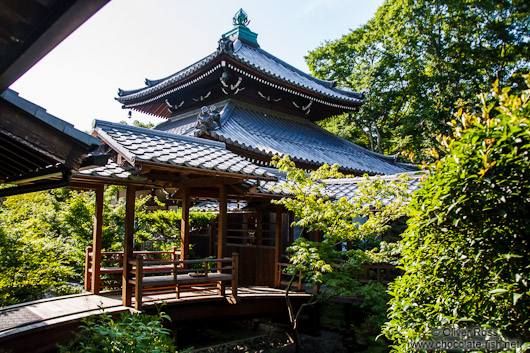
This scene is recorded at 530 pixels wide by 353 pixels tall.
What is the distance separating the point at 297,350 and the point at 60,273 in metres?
4.81

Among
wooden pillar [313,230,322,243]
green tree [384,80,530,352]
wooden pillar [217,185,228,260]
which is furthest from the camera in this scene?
wooden pillar [313,230,322,243]

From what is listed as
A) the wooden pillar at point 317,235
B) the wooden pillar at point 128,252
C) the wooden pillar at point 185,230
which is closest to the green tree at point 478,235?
the wooden pillar at point 128,252

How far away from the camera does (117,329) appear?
12.5 feet

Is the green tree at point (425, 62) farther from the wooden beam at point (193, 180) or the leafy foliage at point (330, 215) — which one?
the wooden beam at point (193, 180)

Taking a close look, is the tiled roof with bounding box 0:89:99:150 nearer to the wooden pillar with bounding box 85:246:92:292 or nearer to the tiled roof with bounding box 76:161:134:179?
the tiled roof with bounding box 76:161:134:179

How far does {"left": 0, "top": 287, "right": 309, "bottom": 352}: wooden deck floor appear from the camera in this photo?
5062 millimetres

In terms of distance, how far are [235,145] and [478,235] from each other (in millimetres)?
7796

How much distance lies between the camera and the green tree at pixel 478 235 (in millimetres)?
2627

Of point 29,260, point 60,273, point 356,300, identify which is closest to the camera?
point 29,260

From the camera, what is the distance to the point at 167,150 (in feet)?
21.5

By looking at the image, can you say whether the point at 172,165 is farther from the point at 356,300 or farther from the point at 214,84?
the point at 214,84

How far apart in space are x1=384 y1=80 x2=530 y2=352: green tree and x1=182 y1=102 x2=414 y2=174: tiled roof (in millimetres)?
7402

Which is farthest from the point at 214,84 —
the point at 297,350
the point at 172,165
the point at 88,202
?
Answer: the point at 297,350

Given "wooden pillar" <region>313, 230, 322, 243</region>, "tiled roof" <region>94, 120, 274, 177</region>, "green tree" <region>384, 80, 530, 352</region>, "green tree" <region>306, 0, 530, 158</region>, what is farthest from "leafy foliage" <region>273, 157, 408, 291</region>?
"green tree" <region>306, 0, 530, 158</region>
